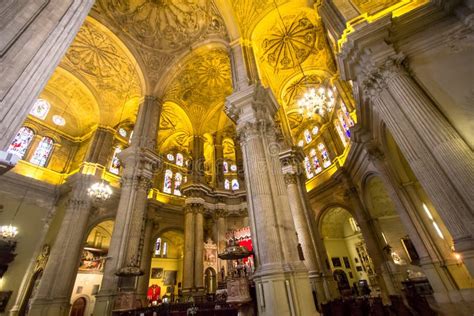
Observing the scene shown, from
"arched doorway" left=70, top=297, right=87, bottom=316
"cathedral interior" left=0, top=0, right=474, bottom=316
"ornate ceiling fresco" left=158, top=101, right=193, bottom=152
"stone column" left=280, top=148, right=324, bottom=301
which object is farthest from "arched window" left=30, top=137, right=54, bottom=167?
"stone column" left=280, top=148, right=324, bottom=301

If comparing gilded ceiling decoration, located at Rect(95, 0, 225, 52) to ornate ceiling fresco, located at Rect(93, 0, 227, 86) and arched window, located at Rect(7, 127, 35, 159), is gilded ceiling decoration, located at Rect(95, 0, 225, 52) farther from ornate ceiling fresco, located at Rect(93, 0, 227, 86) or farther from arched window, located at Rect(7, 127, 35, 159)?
arched window, located at Rect(7, 127, 35, 159)

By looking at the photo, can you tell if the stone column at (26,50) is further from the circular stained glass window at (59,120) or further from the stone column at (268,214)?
the circular stained glass window at (59,120)

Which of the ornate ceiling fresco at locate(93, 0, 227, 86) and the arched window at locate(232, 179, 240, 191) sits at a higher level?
the ornate ceiling fresco at locate(93, 0, 227, 86)

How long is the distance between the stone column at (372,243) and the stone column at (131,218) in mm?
11250

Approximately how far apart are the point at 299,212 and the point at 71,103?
16.7 metres

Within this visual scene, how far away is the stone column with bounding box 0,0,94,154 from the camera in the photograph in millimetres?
2924

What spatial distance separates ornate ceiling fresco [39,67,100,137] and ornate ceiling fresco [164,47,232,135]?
211 inches

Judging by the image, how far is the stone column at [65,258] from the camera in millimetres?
9461

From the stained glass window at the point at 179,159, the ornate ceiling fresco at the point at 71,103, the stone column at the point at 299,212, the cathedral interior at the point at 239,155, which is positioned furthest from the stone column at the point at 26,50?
the stained glass window at the point at 179,159

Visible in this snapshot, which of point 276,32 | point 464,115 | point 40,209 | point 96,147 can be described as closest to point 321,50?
point 276,32

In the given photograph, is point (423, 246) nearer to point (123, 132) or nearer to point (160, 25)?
point (160, 25)

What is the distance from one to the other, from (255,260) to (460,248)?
4.44m

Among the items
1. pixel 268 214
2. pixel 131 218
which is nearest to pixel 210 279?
pixel 131 218

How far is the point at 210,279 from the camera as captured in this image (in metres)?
15.1
